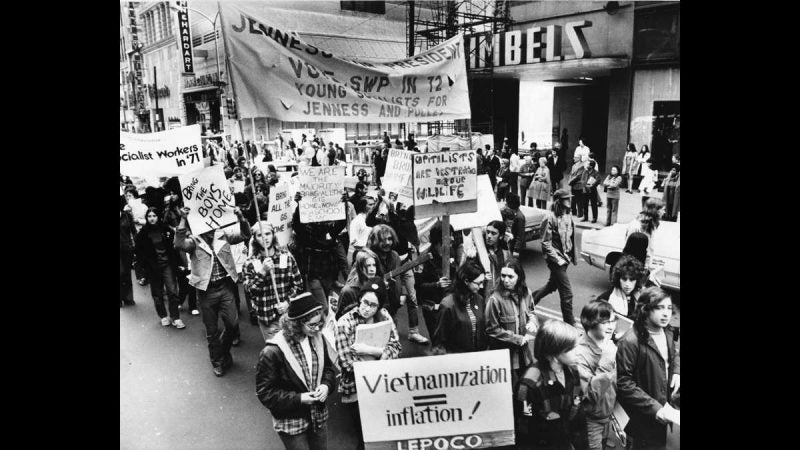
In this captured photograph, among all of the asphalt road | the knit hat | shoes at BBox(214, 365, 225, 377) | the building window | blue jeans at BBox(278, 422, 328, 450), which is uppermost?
the building window

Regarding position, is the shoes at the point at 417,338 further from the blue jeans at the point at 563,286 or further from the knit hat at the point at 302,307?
the knit hat at the point at 302,307

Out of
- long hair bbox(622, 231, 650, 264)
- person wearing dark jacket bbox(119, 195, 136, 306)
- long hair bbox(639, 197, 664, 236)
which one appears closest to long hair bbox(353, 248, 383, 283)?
long hair bbox(622, 231, 650, 264)

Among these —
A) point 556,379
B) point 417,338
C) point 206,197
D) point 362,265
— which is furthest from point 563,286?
point 206,197

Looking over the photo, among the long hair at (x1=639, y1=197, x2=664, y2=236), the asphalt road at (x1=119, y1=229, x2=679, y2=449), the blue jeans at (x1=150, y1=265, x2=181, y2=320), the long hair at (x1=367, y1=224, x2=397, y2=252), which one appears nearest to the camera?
the asphalt road at (x1=119, y1=229, x2=679, y2=449)

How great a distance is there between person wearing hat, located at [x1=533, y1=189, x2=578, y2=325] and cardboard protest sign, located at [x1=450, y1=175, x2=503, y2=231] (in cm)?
75

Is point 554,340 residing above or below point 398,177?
below

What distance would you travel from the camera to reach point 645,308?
4242 millimetres

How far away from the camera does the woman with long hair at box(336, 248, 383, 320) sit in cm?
527

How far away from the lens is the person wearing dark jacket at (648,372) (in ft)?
13.7

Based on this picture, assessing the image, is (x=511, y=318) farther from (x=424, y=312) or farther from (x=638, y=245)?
(x=638, y=245)

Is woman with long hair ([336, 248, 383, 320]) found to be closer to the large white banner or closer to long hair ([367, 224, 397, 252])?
long hair ([367, 224, 397, 252])

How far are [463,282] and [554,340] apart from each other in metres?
0.98

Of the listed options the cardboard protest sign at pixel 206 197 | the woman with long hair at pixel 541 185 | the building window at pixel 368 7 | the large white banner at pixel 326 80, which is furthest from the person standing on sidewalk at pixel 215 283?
the building window at pixel 368 7
